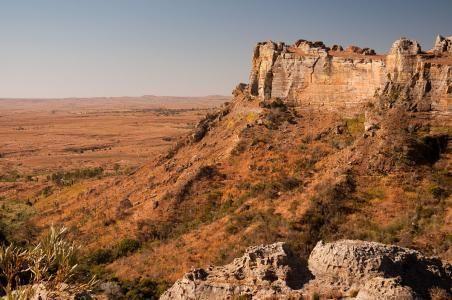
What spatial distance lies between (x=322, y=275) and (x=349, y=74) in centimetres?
2115

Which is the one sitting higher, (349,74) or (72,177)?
(349,74)

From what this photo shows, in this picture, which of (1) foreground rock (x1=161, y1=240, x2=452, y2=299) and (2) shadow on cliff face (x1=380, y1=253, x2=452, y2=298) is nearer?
(1) foreground rock (x1=161, y1=240, x2=452, y2=299)

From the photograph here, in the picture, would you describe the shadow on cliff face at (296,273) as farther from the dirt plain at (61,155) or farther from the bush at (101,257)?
the dirt plain at (61,155)

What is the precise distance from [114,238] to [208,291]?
1612 centimetres

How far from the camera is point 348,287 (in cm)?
1227

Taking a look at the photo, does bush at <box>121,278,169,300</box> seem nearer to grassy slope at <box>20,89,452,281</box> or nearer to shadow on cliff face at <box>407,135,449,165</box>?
grassy slope at <box>20,89,452,281</box>

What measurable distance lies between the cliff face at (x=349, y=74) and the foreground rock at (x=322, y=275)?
15118mm

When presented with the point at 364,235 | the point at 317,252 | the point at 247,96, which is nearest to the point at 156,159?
the point at 247,96

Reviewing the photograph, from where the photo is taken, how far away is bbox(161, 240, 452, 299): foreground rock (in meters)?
12.3

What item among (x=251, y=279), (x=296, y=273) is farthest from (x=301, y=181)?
(x=251, y=279)

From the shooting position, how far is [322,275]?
42.9ft

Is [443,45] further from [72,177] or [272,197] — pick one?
[72,177]

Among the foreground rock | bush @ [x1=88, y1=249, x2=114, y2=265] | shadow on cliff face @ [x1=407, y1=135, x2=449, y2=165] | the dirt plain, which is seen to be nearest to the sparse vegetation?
the dirt plain

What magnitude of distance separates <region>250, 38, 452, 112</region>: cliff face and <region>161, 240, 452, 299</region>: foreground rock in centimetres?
1512
